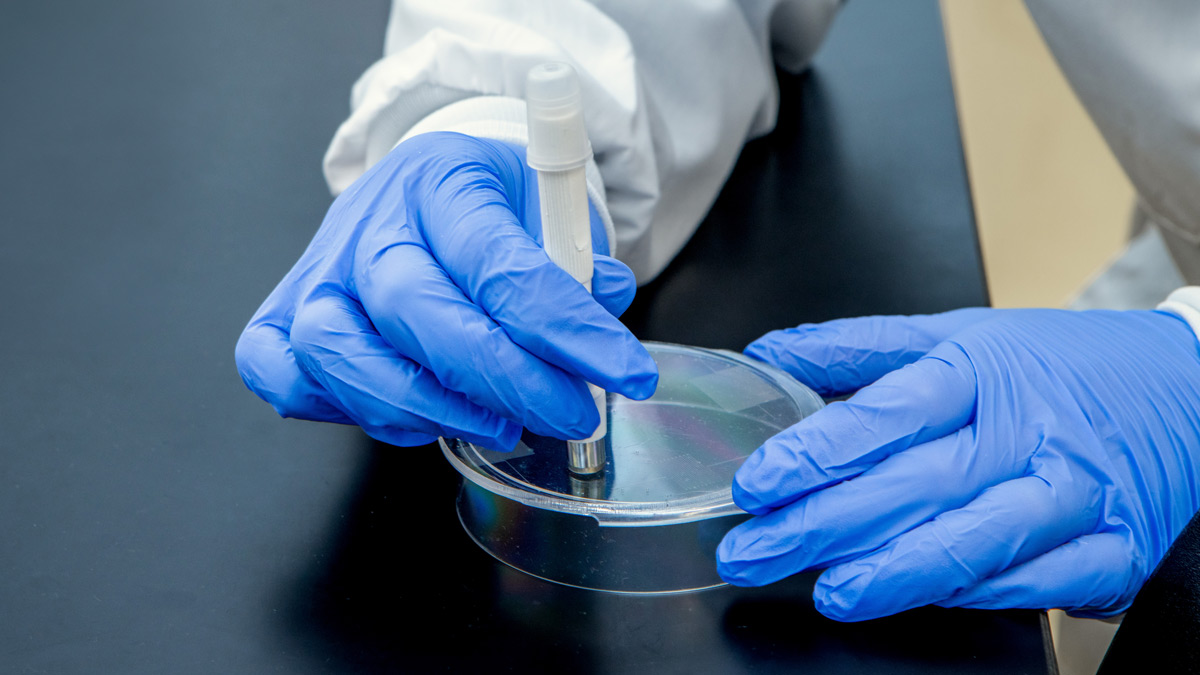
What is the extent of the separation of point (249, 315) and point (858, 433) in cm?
61

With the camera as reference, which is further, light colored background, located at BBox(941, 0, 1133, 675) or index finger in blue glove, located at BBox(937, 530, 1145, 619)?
light colored background, located at BBox(941, 0, 1133, 675)

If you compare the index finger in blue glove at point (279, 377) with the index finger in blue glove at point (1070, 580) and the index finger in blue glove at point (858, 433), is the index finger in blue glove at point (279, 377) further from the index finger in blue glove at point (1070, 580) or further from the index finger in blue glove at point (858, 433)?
the index finger in blue glove at point (1070, 580)

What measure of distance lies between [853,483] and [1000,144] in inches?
95.6

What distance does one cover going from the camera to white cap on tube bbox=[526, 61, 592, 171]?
53 centimetres

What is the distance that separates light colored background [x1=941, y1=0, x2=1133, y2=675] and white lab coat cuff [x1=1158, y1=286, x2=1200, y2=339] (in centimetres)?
167

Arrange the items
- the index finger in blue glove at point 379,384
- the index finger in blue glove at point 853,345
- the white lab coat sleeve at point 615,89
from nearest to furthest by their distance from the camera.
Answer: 1. the index finger in blue glove at point 379,384
2. the index finger in blue glove at point 853,345
3. the white lab coat sleeve at point 615,89

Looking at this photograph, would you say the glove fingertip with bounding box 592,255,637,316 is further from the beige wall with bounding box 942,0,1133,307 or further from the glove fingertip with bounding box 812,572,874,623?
the beige wall with bounding box 942,0,1133,307

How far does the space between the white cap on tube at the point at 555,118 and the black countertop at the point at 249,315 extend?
29cm

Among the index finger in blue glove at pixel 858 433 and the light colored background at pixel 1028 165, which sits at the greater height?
the index finger in blue glove at pixel 858 433

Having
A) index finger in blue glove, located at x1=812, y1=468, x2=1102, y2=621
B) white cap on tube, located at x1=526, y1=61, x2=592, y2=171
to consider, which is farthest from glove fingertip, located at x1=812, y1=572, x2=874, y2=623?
white cap on tube, located at x1=526, y1=61, x2=592, y2=171

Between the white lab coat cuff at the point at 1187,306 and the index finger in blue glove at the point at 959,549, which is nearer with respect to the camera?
the index finger in blue glove at the point at 959,549

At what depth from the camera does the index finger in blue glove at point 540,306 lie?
1.99 ft

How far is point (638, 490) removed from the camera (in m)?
0.62

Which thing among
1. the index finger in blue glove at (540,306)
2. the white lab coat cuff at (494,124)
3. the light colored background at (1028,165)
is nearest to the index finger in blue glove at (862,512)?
the index finger in blue glove at (540,306)
